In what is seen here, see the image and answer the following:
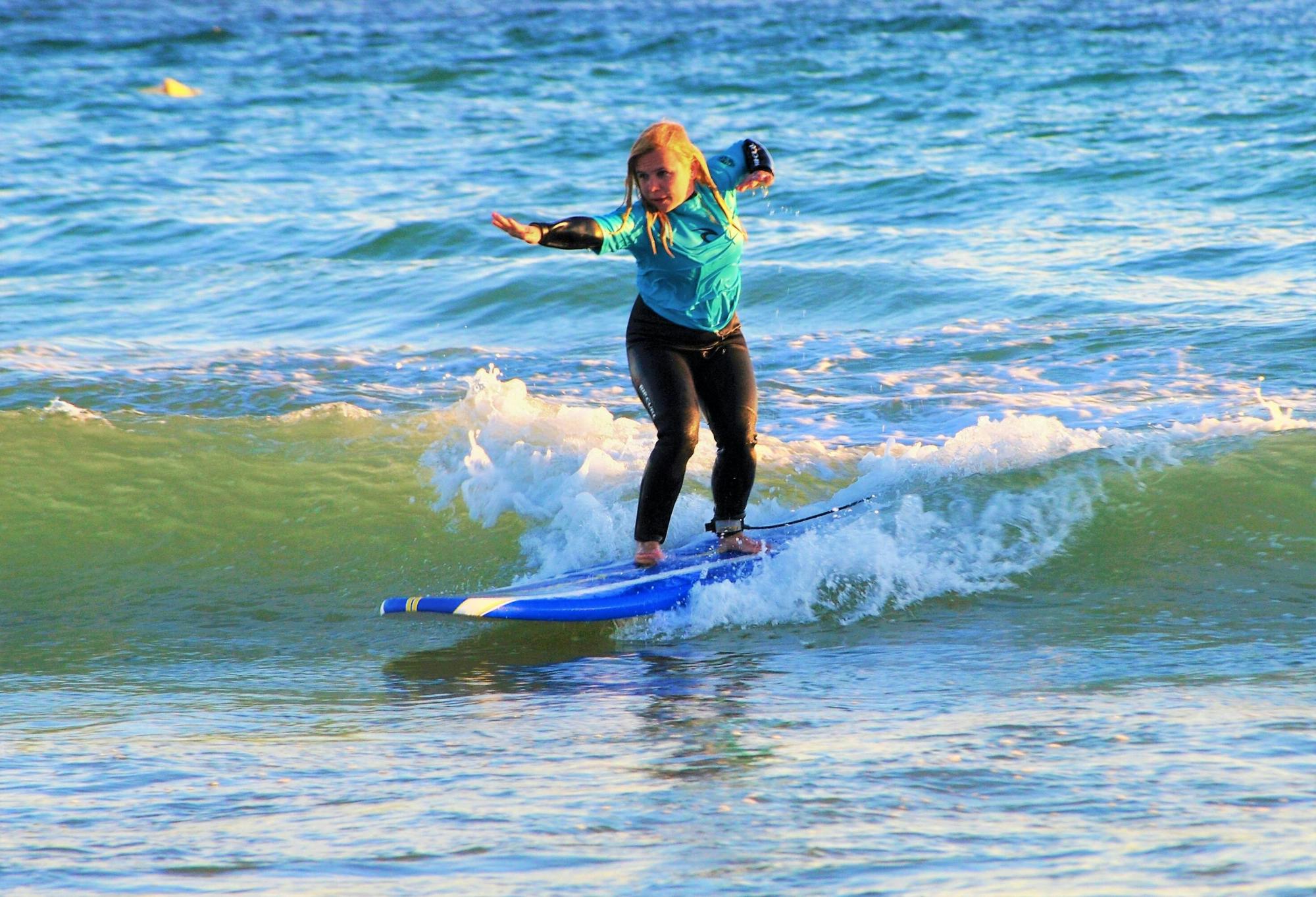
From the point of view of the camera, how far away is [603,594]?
5.49 m

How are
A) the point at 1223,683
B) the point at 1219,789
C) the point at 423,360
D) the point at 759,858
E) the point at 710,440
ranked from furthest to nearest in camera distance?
the point at 423,360 < the point at 710,440 < the point at 1223,683 < the point at 1219,789 < the point at 759,858

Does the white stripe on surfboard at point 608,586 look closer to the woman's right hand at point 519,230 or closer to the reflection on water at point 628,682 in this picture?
the reflection on water at point 628,682

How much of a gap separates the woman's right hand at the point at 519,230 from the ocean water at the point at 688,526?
152 cm

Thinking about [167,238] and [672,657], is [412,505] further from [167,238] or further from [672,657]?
[167,238]

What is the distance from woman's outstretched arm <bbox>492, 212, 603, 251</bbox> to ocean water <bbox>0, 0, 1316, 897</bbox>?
1495 mm

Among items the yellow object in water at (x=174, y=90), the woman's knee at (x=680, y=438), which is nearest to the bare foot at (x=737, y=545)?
the woman's knee at (x=680, y=438)

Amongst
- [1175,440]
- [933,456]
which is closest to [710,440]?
[933,456]

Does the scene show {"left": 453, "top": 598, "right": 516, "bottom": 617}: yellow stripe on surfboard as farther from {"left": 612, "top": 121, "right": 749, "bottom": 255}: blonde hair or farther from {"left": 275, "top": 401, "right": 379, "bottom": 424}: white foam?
{"left": 275, "top": 401, "right": 379, "bottom": 424}: white foam

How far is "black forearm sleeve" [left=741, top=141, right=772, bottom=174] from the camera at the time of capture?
539cm

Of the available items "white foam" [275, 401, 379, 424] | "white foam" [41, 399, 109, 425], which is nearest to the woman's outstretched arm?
"white foam" [275, 401, 379, 424]

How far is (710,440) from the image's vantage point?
25.3ft

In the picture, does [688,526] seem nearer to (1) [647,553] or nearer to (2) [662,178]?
(1) [647,553]

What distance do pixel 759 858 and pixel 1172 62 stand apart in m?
19.8

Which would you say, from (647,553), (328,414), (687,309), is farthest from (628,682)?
(328,414)
